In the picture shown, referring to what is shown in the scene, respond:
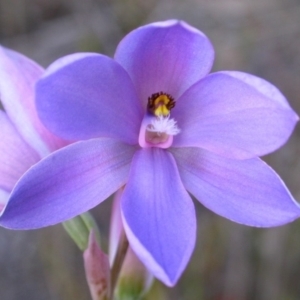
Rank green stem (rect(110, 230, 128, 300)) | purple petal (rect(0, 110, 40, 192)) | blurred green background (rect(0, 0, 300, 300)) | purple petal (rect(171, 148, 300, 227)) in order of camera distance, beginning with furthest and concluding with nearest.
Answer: blurred green background (rect(0, 0, 300, 300)), green stem (rect(110, 230, 128, 300)), purple petal (rect(0, 110, 40, 192)), purple petal (rect(171, 148, 300, 227))

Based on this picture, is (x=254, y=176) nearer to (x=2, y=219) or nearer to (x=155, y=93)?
(x=155, y=93)

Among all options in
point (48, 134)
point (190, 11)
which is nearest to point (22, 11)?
point (190, 11)

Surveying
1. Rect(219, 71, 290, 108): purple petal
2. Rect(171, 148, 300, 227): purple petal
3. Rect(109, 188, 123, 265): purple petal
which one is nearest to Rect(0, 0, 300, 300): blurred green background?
Rect(109, 188, 123, 265): purple petal

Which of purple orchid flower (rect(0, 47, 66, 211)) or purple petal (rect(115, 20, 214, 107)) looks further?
purple orchid flower (rect(0, 47, 66, 211))

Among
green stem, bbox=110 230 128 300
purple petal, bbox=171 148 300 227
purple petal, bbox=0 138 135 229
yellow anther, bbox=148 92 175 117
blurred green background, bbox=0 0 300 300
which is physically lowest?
blurred green background, bbox=0 0 300 300

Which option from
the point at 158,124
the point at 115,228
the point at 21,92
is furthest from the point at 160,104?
the point at 115,228

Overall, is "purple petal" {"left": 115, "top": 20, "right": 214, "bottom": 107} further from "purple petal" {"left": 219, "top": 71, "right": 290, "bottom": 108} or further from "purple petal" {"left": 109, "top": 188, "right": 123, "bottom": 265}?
"purple petal" {"left": 109, "top": 188, "right": 123, "bottom": 265}
